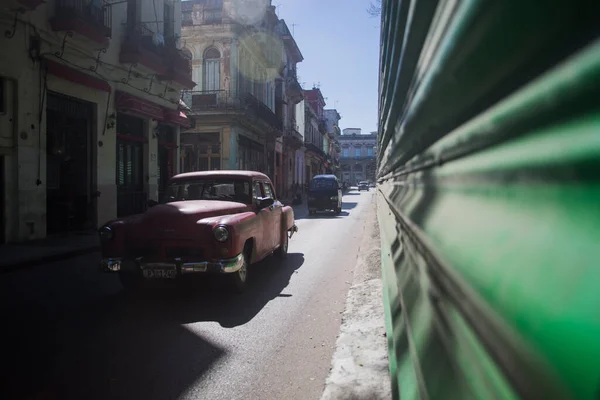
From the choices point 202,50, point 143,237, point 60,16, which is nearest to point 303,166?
point 202,50

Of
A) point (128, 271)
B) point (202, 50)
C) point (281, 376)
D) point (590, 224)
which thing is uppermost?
point (202, 50)

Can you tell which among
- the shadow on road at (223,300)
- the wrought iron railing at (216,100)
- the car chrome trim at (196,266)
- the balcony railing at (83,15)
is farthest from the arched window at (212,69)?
the car chrome trim at (196,266)

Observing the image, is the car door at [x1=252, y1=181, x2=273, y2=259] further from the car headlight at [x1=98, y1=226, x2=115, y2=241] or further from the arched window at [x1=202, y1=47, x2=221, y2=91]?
the arched window at [x1=202, y1=47, x2=221, y2=91]

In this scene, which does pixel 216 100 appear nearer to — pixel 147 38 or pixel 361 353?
pixel 147 38

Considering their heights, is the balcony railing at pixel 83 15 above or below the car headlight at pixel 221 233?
above

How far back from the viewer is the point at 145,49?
14312mm

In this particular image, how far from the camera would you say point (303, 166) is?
48.4 meters

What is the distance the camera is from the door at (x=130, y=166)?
1454 centimetres

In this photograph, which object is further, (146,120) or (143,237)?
(146,120)

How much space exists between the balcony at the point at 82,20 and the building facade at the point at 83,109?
0.03m

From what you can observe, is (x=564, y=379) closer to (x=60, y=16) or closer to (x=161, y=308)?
(x=161, y=308)

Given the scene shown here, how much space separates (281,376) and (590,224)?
129 inches

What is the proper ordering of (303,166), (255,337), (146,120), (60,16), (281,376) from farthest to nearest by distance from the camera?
(303,166)
(146,120)
(60,16)
(255,337)
(281,376)

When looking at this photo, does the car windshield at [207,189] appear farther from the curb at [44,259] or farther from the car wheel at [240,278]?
the curb at [44,259]
